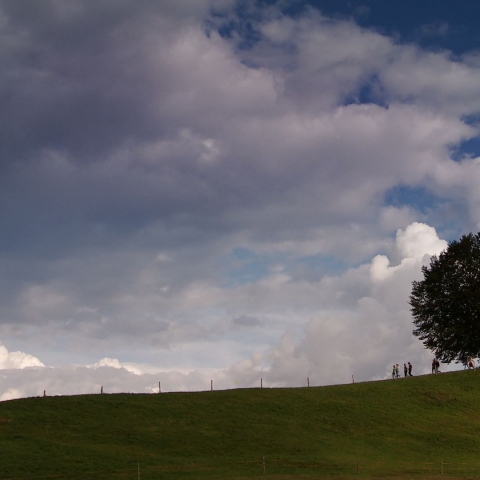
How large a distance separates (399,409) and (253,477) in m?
35.0

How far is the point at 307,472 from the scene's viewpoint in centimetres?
5188

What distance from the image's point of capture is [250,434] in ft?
214

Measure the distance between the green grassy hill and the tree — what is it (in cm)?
947

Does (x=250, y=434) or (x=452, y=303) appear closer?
(x=250, y=434)

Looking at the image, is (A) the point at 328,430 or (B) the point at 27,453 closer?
(B) the point at 27,453

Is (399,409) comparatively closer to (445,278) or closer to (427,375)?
(427,375)

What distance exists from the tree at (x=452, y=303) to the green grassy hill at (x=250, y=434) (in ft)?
31.1

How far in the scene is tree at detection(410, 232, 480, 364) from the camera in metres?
95.6

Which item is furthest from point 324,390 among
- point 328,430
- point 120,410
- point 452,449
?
point 120,410

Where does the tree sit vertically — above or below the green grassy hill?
above

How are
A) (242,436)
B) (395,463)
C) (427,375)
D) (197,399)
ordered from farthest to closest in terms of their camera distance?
1. (427,375)
2. (197,399)
3. (242,436)
4. (395,463)

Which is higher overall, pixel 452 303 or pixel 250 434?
pixel 452 303

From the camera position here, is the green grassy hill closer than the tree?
Yes

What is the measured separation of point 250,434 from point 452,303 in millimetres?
45508
